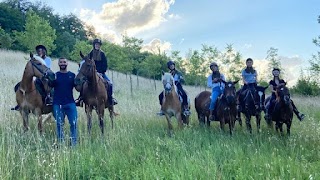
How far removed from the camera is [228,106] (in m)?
10.1

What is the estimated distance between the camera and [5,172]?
212 inches

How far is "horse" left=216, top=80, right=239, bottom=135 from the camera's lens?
9664 mm

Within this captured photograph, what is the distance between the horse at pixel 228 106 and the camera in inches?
380

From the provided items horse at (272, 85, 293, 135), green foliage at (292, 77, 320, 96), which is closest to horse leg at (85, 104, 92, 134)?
horse at (272, 85, 293, 135)

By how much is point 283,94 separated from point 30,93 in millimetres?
7464

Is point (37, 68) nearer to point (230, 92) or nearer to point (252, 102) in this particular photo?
point (230, 92)

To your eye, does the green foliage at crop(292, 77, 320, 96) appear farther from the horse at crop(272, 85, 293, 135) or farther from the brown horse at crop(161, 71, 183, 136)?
the brown horse at crop(161, 71, 183, 136)

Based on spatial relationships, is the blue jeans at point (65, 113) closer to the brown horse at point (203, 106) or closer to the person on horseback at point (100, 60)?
the person on horseback at point (100, 60)

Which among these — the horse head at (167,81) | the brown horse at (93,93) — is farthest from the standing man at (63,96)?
the horse head at (167,81)

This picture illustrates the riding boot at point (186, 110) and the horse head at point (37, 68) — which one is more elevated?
the horse head at point (37, 68)

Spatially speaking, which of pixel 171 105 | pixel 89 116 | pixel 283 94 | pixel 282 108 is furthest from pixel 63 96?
pixel 282 108

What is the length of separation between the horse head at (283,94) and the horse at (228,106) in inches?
53.3

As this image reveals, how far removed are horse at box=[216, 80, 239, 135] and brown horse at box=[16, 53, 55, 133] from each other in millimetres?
5353

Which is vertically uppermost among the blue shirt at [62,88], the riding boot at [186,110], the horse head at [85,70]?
the horse head at [85,70]
